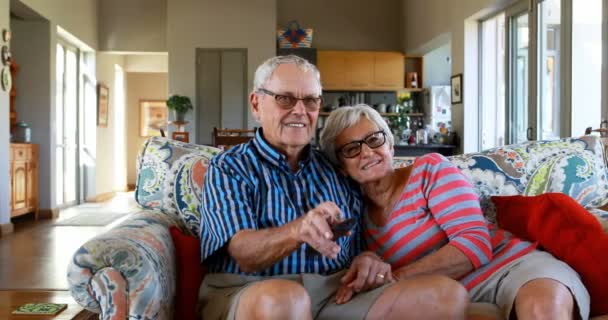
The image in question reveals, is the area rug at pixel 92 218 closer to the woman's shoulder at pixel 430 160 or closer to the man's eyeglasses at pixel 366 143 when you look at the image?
the man's eyeglasses at pixel 366 143

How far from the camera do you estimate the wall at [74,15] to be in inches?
267

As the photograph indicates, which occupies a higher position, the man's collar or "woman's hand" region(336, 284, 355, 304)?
the man's collar

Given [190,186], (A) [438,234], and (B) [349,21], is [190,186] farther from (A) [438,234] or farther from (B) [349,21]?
A: (B) [349,21]

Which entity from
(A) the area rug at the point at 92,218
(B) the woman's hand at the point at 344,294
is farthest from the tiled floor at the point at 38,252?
(B) the woman's hand at the point at 344,294

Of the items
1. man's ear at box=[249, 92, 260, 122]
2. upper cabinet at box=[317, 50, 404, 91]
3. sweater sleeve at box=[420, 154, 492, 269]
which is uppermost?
upper cabinet at box=[317, 50, 404, 91]

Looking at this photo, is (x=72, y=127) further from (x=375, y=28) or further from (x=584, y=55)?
(x=584, y=55)

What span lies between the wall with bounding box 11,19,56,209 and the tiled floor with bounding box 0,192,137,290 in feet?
1.88

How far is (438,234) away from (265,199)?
55 centimetres

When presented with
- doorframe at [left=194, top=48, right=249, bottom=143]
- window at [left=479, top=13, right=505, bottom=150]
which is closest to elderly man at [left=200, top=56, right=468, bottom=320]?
window at [left=479, top=13, right=505, bottom=150]

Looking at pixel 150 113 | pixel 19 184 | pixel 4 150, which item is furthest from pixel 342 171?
pixel 150 113

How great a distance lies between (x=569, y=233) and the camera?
1672mm

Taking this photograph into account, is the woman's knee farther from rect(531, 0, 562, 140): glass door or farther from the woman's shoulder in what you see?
rect(531, 0, 562, 140): glass door

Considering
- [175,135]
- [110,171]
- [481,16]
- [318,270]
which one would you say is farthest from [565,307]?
[110,171]

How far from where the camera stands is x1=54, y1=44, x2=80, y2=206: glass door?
7.81m
